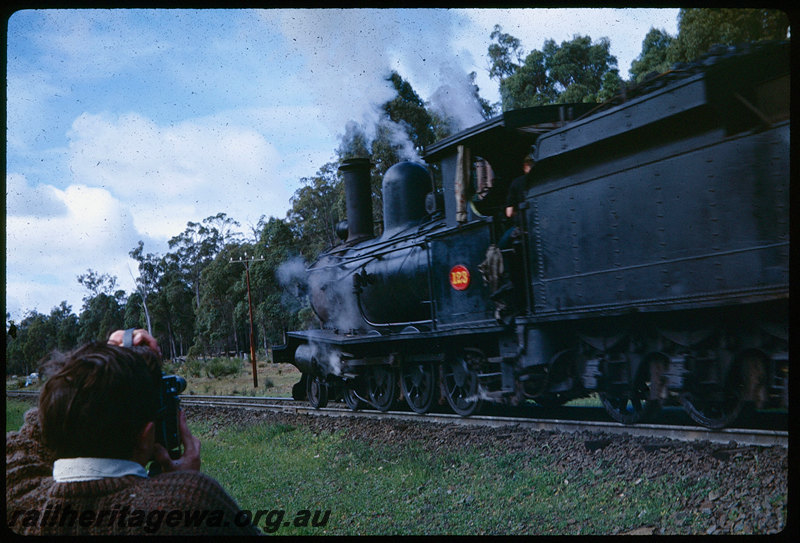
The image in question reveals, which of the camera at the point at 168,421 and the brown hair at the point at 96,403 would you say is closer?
the brown hair at the point at 96,403

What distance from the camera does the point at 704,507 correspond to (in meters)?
4.14

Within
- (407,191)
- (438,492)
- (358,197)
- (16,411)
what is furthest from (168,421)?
(16,411)

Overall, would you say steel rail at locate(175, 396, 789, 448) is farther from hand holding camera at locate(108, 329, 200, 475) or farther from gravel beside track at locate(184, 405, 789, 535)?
hand holding camera at locate(108, 329, 200, 475)

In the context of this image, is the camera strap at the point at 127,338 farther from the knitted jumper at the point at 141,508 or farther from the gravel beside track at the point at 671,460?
the gravel beside track at the point at 671,460

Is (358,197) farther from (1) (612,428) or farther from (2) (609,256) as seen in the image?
(1) (612,428)

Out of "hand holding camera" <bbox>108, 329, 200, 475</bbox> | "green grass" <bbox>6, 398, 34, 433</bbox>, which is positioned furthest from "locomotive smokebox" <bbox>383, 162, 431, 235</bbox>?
"hand holding camera" <bbox>108, 329, 200, 475</bbox>

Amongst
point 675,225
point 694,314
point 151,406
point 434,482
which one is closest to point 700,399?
point 694,314

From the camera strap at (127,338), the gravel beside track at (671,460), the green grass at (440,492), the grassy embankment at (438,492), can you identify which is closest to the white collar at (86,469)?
the camera strap at (127,338)

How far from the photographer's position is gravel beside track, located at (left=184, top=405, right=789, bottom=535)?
3.93 metres

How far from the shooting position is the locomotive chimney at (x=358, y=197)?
10.9m

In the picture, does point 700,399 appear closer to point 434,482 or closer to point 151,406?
point 434,482

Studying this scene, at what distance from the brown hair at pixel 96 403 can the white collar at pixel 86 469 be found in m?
0.01

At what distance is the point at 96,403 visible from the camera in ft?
5.48

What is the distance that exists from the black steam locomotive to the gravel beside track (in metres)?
0.57
